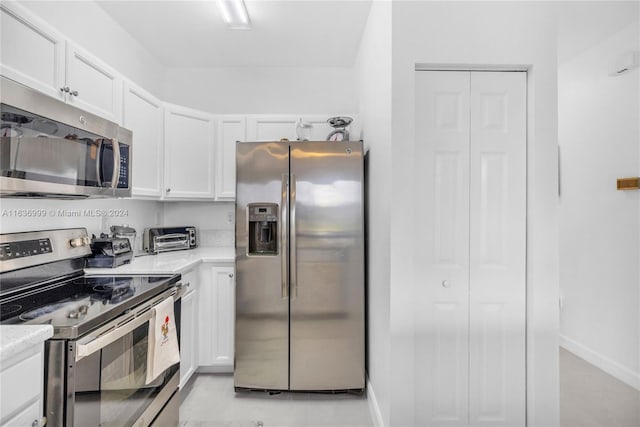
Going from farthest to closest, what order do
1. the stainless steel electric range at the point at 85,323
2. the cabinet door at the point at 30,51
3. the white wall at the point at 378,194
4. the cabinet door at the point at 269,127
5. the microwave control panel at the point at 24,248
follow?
the cabinet door at the point at 269,127, the white wall at the point at 378,194, the microwave control panel at the point at 24,248, the cabinet door at the point at 30,51, the stainless steel electric range at the point at 85,323

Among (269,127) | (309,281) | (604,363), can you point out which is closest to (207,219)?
(269,127)

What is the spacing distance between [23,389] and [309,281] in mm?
1570

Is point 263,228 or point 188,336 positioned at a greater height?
point 263,228

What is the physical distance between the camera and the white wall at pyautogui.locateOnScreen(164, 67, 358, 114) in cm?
332

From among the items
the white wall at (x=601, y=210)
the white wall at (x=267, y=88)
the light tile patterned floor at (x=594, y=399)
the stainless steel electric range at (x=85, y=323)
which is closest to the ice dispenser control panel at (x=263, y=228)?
the stainless steel electric range at (x=85, y=323)

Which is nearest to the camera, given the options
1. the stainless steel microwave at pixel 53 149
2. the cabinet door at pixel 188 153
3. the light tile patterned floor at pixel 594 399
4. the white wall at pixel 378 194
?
the stainless steel microwave at pixel 53 149

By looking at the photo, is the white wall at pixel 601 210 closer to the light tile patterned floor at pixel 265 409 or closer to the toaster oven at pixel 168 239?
the light tile patterned floor at pixel 265 409

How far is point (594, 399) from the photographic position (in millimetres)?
2291

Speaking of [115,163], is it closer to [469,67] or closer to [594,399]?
[469,67]

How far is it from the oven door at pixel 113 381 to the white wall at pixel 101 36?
189 centimetres

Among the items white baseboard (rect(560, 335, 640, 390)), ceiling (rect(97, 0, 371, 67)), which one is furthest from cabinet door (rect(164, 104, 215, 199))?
white baseboard (rect(560, 335, 640, 390))

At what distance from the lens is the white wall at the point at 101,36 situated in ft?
6.54

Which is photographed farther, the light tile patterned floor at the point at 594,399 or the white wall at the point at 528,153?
the light tile patterned floor at the point at 594,399

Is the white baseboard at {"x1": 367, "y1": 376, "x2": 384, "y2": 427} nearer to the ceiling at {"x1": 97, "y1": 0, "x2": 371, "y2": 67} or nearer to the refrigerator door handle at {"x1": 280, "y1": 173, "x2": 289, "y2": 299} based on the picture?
the refrigerator door handle at {"x1": 280, "y1": 173, "x2": 289, "y2": 299}
